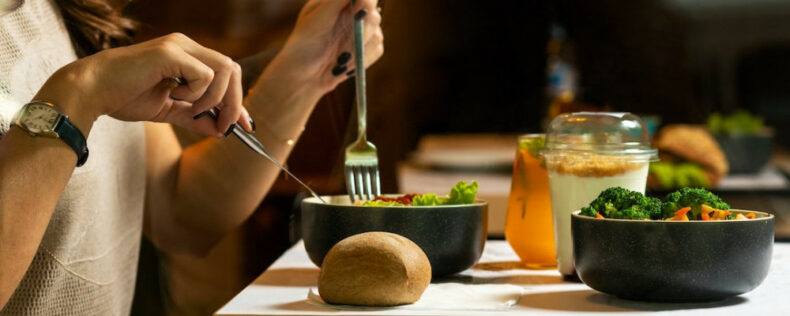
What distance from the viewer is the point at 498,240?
1.26 metres

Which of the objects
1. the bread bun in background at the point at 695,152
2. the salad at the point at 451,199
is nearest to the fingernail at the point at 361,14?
the salad at the point at 451,199

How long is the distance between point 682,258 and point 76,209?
589mm

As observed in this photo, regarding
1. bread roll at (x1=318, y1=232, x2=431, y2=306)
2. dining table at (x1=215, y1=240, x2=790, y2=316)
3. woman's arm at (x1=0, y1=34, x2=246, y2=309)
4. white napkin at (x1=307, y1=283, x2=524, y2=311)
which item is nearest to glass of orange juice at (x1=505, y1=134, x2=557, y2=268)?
dining table at (x1=215, y1=240, x2=790, y2=316)

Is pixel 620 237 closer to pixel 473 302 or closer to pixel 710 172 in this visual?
pixel 473 302

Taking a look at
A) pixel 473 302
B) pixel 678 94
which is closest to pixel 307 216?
pixel 473 302

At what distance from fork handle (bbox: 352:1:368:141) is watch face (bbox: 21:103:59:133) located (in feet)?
1.15

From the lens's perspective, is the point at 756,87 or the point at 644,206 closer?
the point at 644,206

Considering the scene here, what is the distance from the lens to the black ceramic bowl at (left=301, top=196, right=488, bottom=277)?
36.1 inches

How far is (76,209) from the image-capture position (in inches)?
40.1

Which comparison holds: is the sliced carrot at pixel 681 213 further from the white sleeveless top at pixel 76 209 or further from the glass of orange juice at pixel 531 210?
the white sleeveless top at pixel 76 209

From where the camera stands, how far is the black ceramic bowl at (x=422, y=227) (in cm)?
92

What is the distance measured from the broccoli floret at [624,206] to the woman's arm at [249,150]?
A: 380 millimetres

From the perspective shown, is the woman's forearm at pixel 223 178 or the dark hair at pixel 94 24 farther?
the woman's forearm at pixel 223 178

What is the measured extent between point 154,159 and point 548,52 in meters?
2.46
